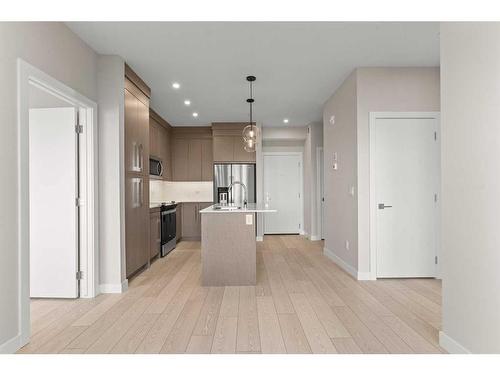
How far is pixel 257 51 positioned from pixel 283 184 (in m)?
4.64

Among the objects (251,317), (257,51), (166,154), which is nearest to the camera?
(251,317)

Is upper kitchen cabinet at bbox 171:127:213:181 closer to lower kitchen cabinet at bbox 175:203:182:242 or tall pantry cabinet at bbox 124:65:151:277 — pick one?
lower kitchen cabinet at bbox 175:203:182:242

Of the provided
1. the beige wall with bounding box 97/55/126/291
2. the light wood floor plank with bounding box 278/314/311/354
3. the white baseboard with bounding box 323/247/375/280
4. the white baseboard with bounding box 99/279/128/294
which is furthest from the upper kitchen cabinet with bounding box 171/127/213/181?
the light wood floor plank with bounding box 278/314/311/354

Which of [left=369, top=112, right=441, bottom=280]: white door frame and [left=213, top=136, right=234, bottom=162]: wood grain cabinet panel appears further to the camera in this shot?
[left=213, top=136, right=234, bottom=162]: wood grain cabinet panel

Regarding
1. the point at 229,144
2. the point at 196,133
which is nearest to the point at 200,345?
the point at 229,144

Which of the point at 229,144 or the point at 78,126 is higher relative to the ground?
the point at 229,144

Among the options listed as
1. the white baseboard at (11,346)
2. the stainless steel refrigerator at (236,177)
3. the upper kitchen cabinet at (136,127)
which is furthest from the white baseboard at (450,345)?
the stainless steel refrigerator at (236,177)

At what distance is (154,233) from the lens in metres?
5.00

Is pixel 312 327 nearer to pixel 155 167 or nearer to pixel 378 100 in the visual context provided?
pixel 378 100

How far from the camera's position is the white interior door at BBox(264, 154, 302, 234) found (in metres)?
7.72

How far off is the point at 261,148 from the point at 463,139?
5215 millimetres

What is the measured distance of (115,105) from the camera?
351 cm

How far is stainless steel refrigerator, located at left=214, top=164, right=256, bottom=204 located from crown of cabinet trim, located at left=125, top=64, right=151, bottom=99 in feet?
8.70
